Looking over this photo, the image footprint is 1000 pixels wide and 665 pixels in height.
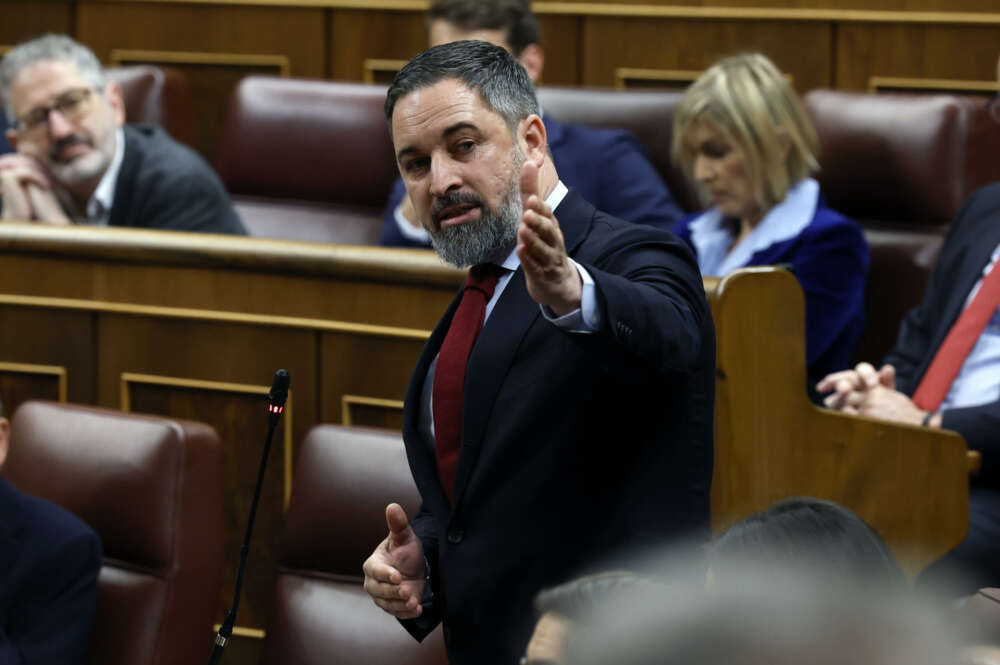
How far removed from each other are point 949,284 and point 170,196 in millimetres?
667

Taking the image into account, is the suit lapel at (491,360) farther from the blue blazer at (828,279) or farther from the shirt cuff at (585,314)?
the blue blazer at (828,279)

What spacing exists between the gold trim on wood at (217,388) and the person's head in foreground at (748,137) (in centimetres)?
40

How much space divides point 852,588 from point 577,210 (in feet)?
1.11

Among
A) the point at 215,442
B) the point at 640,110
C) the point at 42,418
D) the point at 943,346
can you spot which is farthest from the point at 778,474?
the point at 640,110

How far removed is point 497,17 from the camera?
3.84 feet

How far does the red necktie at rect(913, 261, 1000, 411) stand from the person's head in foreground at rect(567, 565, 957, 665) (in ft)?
2.38

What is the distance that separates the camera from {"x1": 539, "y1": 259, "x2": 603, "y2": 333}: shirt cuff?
45 centimetres

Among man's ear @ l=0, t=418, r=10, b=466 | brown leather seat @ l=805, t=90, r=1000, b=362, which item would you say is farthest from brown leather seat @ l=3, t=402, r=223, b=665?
brown leather seat @ l=805, t=90, r=1000, b=362

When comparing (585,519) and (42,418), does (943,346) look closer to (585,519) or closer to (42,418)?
(585,519)

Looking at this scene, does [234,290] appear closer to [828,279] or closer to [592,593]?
[828,279]

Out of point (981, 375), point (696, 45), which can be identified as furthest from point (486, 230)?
point (696, 45)

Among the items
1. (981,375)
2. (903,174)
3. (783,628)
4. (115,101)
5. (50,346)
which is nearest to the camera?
(783,628)

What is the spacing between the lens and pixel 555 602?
0.25 meters

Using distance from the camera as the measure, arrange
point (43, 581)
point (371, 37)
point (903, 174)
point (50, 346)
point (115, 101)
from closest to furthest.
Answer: point (43, 581) → point (50, 346) → point (903, 174) → point (115, 101) → point (371, 37)
